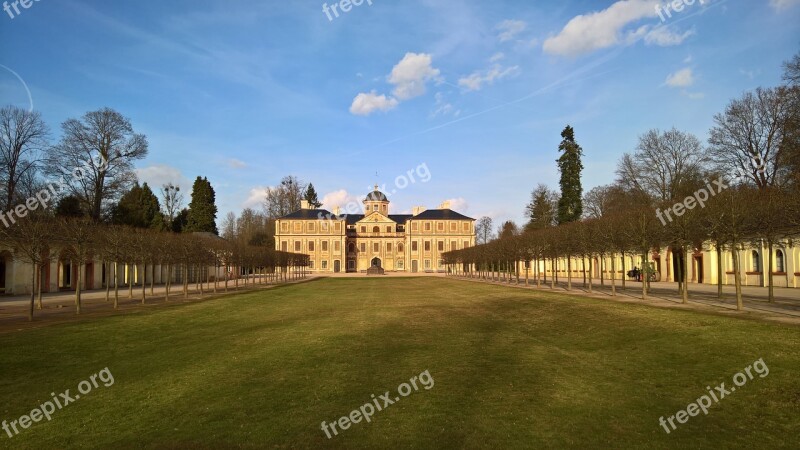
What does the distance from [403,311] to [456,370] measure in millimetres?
13094

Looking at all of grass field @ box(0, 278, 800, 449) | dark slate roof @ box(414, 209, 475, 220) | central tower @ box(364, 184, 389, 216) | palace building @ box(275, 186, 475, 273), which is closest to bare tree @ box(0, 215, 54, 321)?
grass field @ box(0, 278, 800, 449)

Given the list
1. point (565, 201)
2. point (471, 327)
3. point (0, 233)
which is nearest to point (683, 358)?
point (471, 327)

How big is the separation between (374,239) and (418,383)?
101710 mm

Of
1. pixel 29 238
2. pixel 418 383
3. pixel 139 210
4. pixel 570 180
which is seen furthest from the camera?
pixel 570 180

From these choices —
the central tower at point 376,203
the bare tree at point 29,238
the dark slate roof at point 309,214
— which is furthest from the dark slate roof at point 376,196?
the bare tree at point 29,238

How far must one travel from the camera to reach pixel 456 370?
13344mm

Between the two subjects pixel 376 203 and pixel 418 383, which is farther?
pixel 376 203

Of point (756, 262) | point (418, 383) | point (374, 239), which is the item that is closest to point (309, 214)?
point (374, 239)

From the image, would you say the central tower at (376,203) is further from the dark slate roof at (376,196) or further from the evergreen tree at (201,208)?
the evergreen tree at (201,208)

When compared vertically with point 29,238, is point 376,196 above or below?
above

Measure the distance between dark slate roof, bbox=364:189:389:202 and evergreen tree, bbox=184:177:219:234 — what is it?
41.8 m

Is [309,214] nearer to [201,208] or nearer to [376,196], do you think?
[376,196]

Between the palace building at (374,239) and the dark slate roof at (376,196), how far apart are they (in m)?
3.22

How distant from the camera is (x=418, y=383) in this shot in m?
12.2
